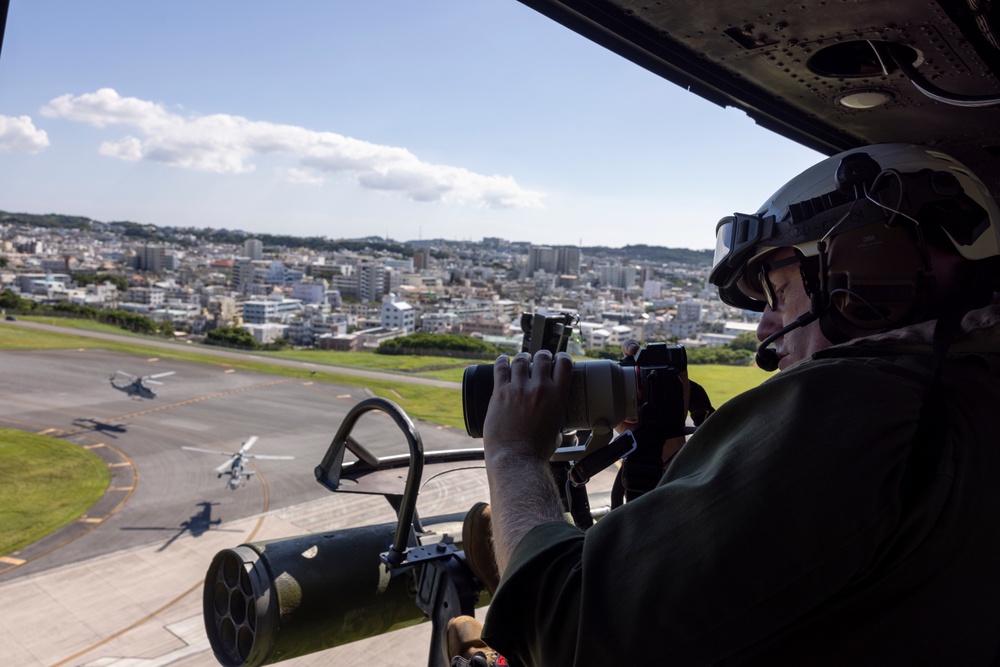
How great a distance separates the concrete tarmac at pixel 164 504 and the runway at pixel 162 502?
0.09ft

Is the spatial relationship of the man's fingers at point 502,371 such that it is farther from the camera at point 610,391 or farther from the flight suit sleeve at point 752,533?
the flight suit sleeve at point 752,533

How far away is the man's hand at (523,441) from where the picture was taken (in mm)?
783

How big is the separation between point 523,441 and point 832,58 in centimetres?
165

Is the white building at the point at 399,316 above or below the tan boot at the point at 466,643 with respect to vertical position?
below

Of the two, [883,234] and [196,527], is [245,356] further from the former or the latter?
[883,234]

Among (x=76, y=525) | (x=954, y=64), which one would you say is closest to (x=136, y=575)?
(x=76, y=525)

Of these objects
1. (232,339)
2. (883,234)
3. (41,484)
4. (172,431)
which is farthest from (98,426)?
(883,234)

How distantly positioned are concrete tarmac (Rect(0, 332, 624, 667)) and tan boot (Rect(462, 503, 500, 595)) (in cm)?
41

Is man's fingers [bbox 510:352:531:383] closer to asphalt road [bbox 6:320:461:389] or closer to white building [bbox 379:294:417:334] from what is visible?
asphalt road [bbox 6:320:461:389]

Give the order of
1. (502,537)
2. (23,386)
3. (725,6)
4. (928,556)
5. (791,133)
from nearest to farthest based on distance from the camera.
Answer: (928,556) < (502,537) < (725,6) < (791,133) < (23,386)

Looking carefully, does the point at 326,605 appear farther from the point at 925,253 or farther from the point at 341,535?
the point at 925,253

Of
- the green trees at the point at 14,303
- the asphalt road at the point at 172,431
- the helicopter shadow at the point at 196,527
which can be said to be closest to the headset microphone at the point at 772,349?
the asphalt road at the point at 172,431

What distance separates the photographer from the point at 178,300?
31656 mm

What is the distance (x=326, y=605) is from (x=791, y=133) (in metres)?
2.13
